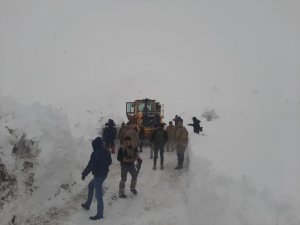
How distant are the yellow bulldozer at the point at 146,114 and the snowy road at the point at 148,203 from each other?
6273mm

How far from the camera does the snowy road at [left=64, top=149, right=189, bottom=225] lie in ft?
31.1

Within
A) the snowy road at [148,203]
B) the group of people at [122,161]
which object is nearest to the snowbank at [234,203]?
the snowy road at [148,203]

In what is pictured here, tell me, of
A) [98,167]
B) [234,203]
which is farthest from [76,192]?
[234,203]

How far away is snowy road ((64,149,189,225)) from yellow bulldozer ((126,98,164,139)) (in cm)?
627

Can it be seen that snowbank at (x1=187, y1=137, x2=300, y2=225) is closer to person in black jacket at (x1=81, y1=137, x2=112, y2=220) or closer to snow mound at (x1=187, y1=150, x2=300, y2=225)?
snow mound at (x1=187, y1=150, x2=300, y2=225)

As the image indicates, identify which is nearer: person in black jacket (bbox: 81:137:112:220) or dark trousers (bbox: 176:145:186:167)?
person in black jacket (bbox: 81:137:112:220)

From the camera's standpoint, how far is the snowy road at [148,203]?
374 inches

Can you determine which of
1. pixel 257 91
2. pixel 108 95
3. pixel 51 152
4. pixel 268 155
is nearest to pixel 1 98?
pixel 51 152

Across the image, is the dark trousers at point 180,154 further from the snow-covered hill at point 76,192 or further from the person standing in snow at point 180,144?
the snow-covered hill at point 76,192

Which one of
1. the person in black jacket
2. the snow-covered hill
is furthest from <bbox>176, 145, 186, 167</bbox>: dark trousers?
the person in black jacket

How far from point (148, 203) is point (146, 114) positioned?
34.9ft

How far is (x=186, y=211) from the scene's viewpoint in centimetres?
1003

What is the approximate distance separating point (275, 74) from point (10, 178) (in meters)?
94.7

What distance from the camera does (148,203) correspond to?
1071 centimetres
